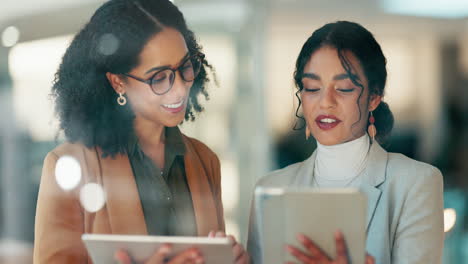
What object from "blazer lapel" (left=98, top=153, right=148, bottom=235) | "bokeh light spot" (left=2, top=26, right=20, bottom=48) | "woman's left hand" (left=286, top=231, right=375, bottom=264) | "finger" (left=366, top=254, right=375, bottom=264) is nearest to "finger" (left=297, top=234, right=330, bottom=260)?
"woman's left hand" (left=286, top=231, right=375, bottom=264)

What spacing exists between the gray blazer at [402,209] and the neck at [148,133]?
21.5 inches

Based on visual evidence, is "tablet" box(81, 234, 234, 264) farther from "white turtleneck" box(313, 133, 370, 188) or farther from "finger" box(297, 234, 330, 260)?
"white turtleneck" box(313, 133, 370, 188)

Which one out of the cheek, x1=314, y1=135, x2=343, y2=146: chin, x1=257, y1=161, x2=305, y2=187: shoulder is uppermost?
the cheek

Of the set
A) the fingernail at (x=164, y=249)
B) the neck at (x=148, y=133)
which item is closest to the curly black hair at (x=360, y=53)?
the neck at (x=148, y=133)

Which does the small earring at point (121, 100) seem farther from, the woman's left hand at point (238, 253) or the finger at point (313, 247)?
the finger at point (313, 247)

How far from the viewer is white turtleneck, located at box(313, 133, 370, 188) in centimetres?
131

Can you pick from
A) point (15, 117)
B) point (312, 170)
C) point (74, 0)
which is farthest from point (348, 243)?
point (15, 117)

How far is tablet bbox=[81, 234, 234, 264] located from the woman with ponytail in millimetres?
271

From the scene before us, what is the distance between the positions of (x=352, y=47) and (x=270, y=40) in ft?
1.16

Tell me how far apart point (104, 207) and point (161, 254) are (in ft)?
0.90

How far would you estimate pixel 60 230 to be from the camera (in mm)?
1398

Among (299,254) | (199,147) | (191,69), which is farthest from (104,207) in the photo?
(299,254)

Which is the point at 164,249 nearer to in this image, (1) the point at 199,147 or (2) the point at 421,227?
(1) the point at 199,147

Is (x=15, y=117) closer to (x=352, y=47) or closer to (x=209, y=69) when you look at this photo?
(x=209, y=69)
